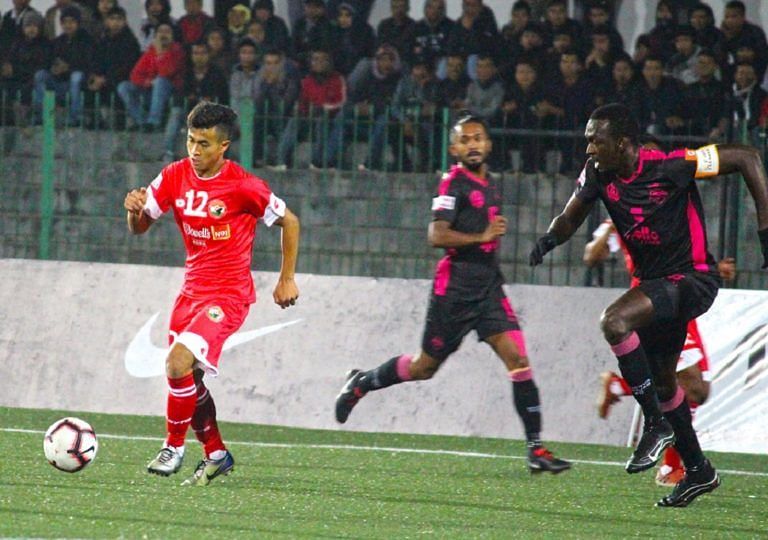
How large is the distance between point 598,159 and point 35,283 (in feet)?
17.4

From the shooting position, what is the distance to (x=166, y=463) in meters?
7.58

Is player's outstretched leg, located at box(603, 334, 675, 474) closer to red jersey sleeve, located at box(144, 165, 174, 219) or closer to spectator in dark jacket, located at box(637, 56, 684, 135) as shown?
red jersey sleeve, located at box(144, 165, 174, 219)

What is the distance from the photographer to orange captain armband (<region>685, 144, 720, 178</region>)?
7.53m

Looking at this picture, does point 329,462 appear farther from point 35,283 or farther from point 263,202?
point 35,283

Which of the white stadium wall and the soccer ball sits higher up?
the soccer ball

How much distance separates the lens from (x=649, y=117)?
13.6m

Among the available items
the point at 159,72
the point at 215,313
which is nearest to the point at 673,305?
the point at 215,313

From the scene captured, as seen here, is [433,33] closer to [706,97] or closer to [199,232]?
[706,97]

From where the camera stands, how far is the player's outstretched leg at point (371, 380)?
9.17 metres

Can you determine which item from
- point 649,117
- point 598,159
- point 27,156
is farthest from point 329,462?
point 649,117

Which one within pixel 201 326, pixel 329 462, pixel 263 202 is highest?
pixel 263 202

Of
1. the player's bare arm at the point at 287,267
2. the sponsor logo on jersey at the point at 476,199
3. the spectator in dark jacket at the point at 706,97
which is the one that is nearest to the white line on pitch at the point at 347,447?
the sponsor logo on jersey at the point at 476,199

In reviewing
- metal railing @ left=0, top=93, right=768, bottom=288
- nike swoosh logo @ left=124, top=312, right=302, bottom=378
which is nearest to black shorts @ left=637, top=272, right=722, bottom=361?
metal railing @ left=0, top=93, right=768, bottom=288

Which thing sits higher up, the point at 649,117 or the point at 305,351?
the point at 649,117
